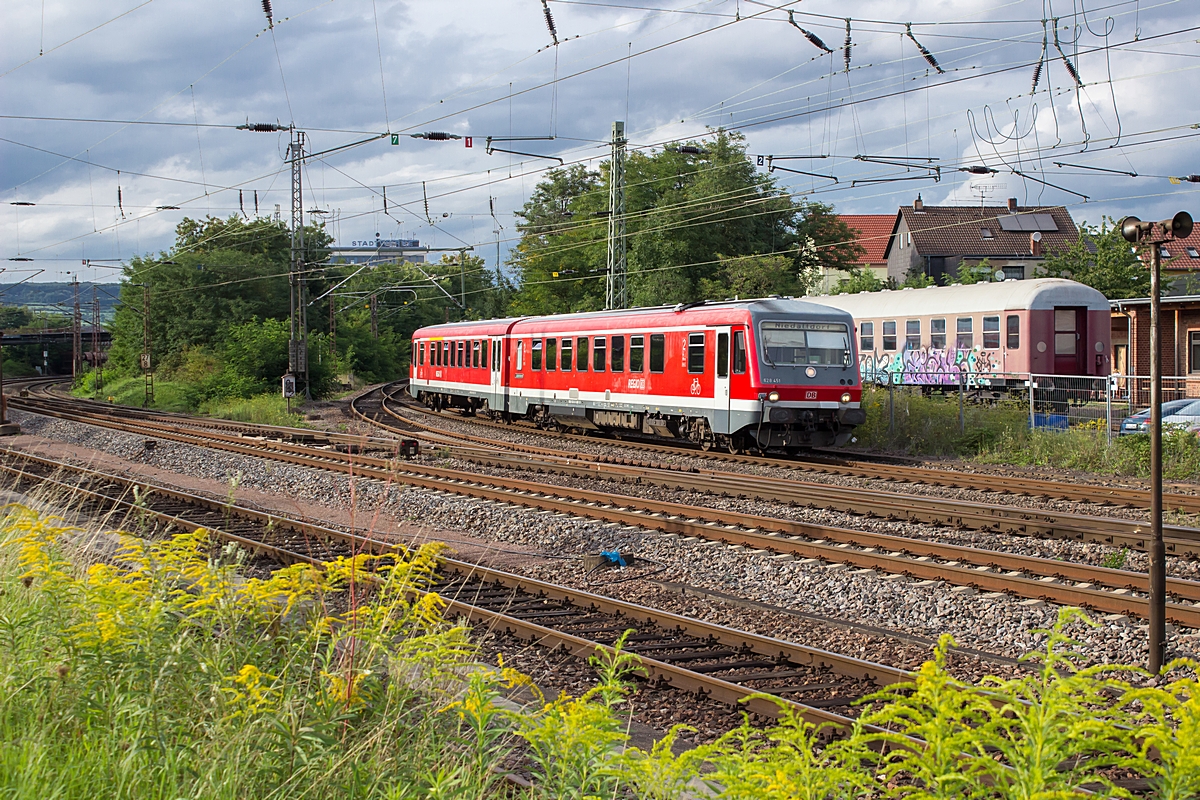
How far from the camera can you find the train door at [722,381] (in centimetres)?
2008

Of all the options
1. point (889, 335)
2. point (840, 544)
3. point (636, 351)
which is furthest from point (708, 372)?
point (889, 335)

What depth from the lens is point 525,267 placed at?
66.9 m

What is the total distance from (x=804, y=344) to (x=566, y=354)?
7489mm

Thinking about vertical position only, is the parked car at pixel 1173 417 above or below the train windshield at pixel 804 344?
below

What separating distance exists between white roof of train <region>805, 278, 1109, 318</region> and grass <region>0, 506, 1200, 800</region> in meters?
24.0

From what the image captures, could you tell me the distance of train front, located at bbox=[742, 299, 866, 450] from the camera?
19500 mm

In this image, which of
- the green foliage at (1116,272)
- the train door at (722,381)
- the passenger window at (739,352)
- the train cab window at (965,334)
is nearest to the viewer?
the passenger window at (739,352)

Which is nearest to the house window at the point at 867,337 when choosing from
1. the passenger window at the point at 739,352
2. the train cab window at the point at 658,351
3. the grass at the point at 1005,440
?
the grass at the point at 1005,440

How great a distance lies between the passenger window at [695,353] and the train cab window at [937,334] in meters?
11.8

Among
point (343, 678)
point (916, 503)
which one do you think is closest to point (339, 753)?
point (343, 678)

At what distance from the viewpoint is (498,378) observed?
98.5 feet

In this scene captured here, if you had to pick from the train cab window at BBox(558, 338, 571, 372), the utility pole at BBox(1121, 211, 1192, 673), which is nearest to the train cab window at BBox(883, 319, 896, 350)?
the train cab window at BBox(558, 338, 571, 372)

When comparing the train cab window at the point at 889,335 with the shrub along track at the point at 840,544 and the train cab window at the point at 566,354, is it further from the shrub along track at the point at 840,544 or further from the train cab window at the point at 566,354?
the shrub along track at the point at 840,544

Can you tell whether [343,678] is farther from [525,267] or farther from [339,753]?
[525,267]
